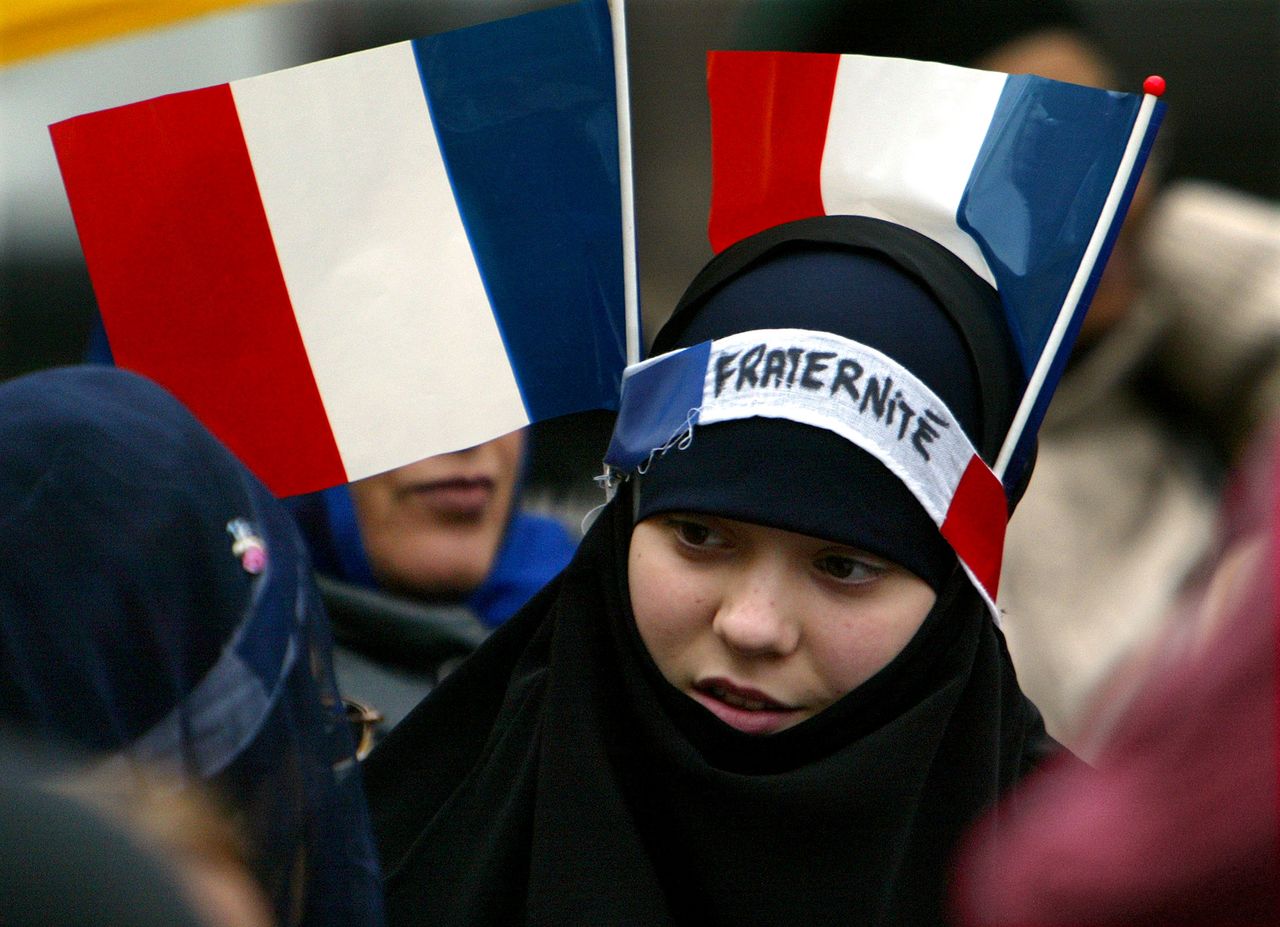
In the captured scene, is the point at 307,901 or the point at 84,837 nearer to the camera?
the point at 84,837

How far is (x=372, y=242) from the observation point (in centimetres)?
266

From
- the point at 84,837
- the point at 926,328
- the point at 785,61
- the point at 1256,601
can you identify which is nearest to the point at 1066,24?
the point at 785,61

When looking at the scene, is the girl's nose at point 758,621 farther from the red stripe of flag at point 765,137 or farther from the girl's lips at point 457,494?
the girl's lips at point 457,494

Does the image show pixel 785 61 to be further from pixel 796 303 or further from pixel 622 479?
pixel 622 479

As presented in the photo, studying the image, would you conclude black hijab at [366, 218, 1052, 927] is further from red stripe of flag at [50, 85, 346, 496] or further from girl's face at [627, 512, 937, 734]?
red stripe of flag at [50, 85, 346, 496]

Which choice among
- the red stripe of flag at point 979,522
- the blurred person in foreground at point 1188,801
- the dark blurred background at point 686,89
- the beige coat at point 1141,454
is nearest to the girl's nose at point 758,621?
the red stripe of flag at point 979,522

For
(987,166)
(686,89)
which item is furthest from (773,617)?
(686,89)

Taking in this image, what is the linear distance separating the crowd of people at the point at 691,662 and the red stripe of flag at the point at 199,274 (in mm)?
469

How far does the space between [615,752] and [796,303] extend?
65cm

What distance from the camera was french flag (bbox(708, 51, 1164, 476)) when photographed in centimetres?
249

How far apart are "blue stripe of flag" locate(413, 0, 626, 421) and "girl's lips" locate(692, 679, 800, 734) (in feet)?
2.01

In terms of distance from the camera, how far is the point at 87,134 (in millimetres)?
2547

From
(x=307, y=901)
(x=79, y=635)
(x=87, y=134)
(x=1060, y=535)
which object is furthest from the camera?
(x=1060, y=535)

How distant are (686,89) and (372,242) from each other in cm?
318
